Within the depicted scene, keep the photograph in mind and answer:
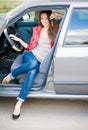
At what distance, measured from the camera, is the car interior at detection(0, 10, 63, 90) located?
454 centimetres

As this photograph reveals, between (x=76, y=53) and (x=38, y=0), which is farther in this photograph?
(x=38, y=0)

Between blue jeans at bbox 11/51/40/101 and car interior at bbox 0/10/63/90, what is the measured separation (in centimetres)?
8

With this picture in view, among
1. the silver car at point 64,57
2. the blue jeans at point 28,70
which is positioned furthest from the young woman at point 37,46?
the silver car at point 64,57

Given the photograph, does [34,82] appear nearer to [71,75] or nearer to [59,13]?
[71,75]

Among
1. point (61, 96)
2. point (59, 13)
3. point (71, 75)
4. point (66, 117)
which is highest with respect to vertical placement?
point (59, 13)

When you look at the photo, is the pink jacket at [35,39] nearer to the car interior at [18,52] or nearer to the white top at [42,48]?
the white top at [42,48]

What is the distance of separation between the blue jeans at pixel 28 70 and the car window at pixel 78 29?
53cm

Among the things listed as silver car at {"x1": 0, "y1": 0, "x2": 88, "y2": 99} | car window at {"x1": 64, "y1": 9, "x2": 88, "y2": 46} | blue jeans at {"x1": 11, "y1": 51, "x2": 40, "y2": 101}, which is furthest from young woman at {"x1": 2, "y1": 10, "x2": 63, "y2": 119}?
car window at {"x1": 64, "y1": 9, "x2": 88, "y2": 46}

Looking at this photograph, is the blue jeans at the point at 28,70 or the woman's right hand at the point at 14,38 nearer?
the blue jeans at the point at 28,70

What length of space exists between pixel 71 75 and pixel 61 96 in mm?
318

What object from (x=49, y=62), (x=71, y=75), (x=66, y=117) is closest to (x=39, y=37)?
(x=49, y=62)

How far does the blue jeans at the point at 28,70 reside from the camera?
447cm

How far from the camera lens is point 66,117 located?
15.1 ft

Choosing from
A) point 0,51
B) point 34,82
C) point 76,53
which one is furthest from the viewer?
point 0,51
